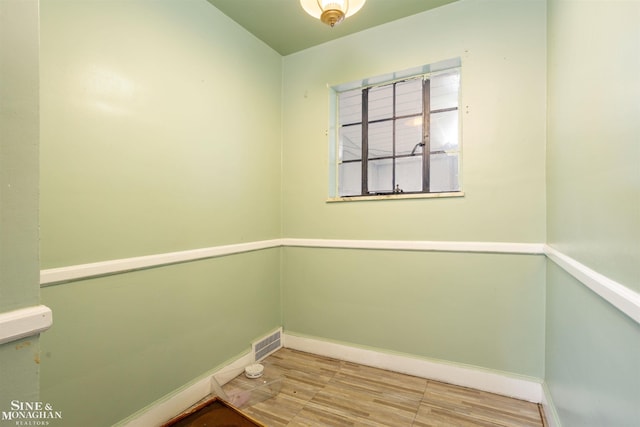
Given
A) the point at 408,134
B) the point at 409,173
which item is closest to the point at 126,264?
the point at 409,173

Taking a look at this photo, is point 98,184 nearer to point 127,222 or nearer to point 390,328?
point 127,222

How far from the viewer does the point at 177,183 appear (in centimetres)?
182

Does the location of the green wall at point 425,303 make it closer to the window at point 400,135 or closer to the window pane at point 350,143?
the window at point 400,135

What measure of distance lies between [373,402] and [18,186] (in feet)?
6.70

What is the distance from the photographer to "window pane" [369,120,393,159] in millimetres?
2487

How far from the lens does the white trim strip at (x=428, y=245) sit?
1883mm

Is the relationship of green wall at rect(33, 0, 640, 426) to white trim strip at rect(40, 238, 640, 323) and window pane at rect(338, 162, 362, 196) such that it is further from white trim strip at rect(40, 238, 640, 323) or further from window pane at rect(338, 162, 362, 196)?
window pane at rect(338, 162, 362, 196)

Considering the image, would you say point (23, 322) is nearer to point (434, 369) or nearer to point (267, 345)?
point (267, 345)

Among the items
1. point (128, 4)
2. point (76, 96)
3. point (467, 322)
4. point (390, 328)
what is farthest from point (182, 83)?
point (467, 322)

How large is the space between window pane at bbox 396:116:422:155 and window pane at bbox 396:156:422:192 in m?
0.07

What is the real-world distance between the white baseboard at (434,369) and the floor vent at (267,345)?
13 centimetres

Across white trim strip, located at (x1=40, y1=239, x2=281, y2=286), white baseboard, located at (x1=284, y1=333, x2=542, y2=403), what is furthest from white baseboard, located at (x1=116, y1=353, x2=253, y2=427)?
white trim strip, located at (x1=40, y1=239, x2=281, y2=286)

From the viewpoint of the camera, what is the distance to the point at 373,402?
1858 mm

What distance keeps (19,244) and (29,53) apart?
0.46 m
